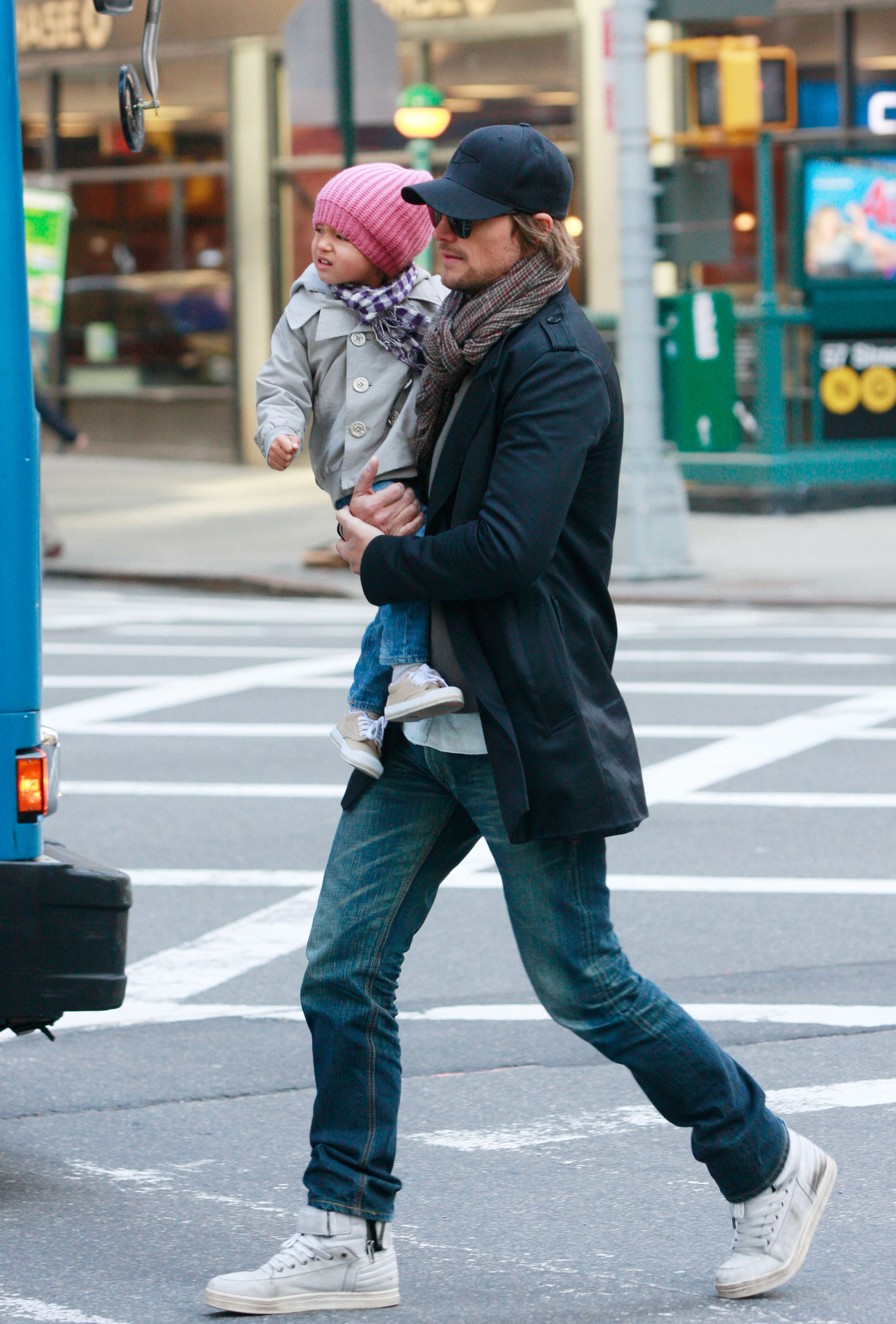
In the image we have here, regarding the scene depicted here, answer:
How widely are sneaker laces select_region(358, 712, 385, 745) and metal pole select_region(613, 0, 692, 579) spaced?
12.3 meters

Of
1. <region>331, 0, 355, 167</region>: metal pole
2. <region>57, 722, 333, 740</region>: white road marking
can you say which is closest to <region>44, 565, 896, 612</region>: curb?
<region>331, 0, 355, 167</region>: metal pole

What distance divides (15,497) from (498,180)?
1209 millimetres

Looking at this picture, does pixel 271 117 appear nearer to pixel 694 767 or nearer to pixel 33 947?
pixel 694 767

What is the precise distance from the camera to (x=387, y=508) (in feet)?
12.9

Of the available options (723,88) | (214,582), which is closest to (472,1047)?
(214,582)

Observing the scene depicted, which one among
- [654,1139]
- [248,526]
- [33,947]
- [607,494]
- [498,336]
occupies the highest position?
[498,336]

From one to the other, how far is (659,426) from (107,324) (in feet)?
40.5

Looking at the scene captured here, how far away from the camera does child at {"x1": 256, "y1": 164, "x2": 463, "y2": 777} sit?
13.0 feet

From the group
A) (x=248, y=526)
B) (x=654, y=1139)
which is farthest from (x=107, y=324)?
(x=654, y=1139)

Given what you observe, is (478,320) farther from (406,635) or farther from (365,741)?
(365,741)

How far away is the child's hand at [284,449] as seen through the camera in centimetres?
394

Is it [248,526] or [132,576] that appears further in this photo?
[248,526]

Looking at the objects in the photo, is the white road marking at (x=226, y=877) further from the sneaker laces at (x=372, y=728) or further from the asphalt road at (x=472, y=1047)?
the sneaker laces at (x=372, y=728)

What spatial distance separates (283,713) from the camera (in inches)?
425
